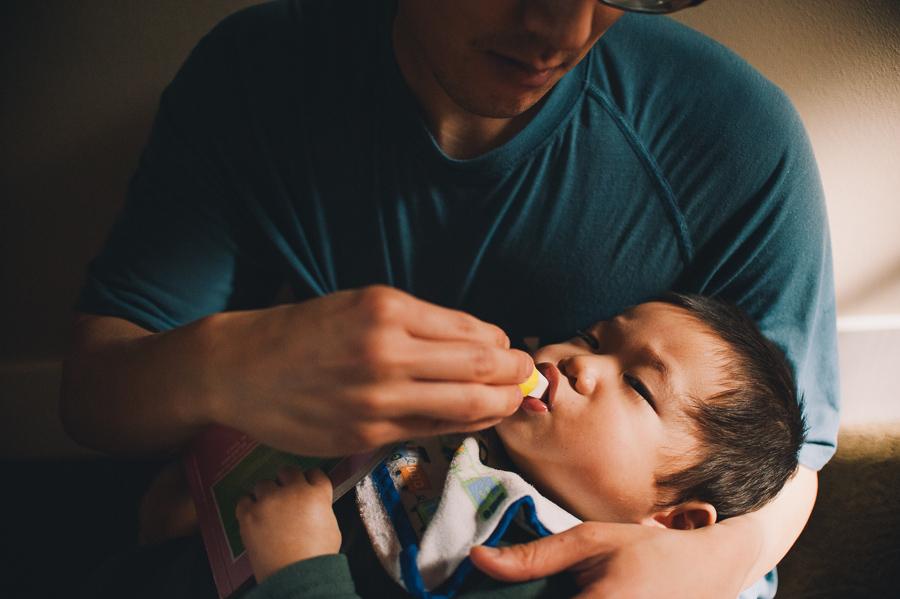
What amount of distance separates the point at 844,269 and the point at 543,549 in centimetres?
130

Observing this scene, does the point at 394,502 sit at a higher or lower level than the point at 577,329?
lower

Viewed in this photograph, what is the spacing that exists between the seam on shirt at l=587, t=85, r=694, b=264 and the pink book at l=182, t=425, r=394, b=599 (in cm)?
63

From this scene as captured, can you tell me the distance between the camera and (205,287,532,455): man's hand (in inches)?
18.0

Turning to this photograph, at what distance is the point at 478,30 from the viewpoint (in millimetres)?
643

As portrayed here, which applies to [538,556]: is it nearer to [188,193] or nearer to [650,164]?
[650,164]

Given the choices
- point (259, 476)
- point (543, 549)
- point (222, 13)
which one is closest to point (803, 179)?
point (543, 549)

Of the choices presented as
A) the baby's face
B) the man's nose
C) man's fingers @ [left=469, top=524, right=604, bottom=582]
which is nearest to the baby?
the baby's face

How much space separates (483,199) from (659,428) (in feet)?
1.54

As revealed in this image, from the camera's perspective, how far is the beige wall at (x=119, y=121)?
42.2 inches

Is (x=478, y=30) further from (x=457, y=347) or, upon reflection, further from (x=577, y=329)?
(x=577, y=329)

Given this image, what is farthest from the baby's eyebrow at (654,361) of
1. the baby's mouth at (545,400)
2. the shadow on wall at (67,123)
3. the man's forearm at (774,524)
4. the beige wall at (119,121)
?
the shadow on wall at (67,123)

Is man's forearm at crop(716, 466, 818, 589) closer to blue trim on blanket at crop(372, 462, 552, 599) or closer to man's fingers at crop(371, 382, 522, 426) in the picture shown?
blue trim on blanket at crop(372, 462, 552, 599)

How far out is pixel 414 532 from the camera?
2.56 feet

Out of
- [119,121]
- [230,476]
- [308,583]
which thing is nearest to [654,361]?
[308,583]
